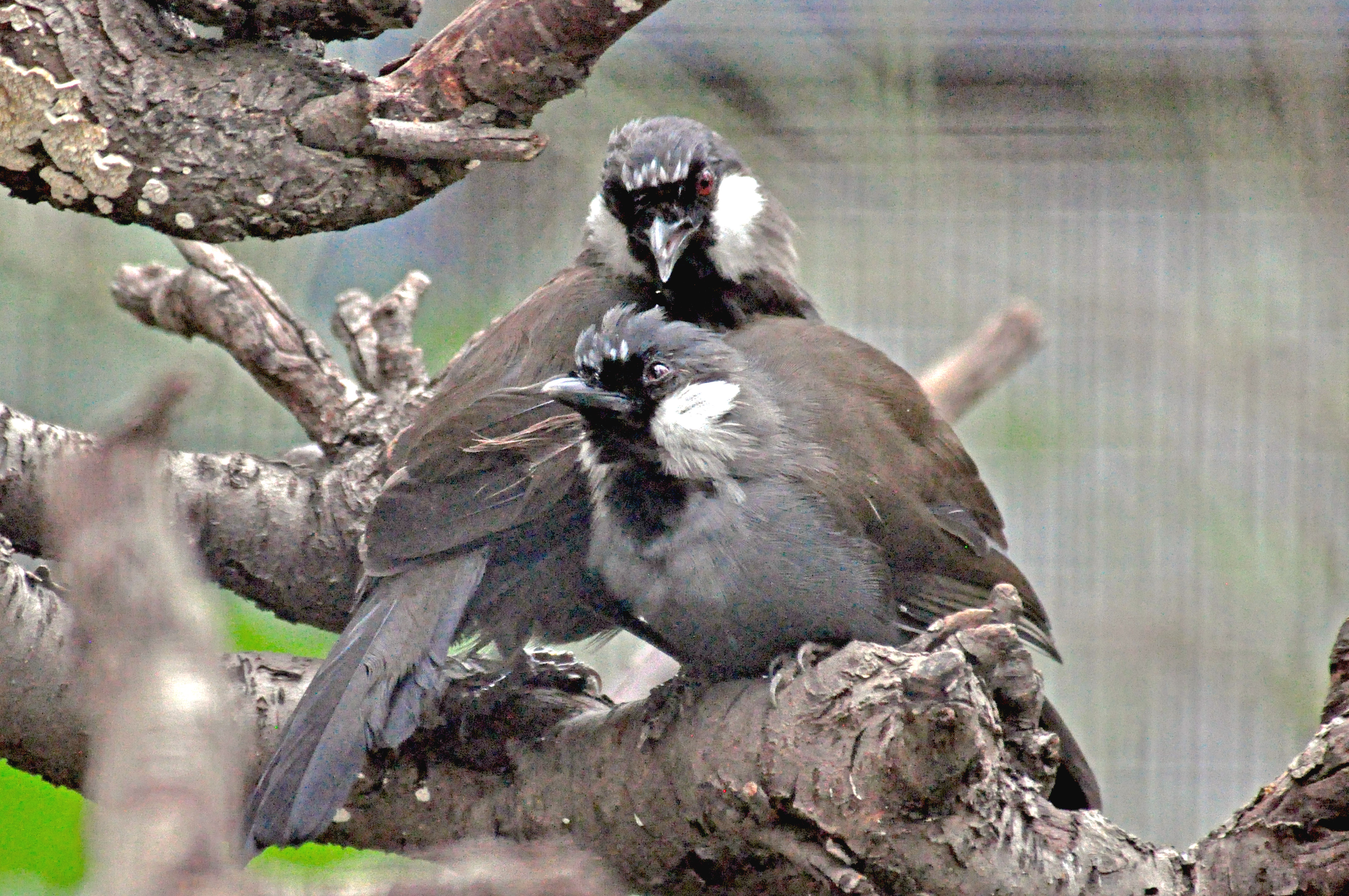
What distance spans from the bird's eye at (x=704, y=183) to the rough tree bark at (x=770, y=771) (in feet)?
3.37

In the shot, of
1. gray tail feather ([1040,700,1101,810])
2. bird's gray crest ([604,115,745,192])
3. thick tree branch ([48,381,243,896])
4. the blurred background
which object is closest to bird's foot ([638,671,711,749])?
gray tail feather ([1040,700,1101,810])

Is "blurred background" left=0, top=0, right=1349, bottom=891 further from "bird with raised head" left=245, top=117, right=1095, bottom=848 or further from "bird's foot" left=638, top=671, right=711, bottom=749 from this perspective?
"bird's foot" left=638, top=671, right=711, bottom=749

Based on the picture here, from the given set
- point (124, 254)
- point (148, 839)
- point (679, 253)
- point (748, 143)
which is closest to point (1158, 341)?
point (748, 143)

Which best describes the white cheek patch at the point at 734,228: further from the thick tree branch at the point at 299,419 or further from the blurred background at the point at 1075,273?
the blurred background at the point at 1075,273

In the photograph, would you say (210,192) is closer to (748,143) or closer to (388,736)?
(388,736)

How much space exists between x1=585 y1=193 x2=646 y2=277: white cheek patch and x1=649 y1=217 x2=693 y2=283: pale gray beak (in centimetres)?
6

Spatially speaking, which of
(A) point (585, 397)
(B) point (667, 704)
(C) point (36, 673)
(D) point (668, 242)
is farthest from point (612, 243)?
(C) point (36, 673)

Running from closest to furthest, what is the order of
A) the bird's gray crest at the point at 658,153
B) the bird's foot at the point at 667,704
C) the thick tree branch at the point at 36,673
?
the thick tree branch at the point at 36,673, the bird's foot at the point at 667,704, the bird's gray crest at the point at 658,153

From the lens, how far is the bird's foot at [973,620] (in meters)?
2.05

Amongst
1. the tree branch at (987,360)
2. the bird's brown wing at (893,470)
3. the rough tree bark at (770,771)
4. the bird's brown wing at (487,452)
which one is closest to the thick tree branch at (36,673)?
the rough tree bark at (770,771)

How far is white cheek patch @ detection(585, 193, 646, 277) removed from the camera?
3012 mm

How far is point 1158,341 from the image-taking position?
4746 millimetres

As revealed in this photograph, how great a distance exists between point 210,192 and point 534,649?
3.34ft

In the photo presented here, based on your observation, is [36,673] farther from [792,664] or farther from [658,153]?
[658,153]
